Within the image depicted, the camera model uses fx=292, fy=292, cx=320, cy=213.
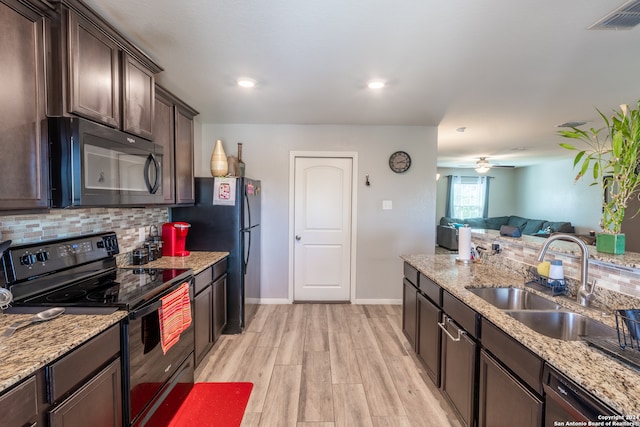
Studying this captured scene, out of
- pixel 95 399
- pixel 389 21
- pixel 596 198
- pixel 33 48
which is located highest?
pixel 389 21

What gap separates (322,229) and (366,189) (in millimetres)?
792

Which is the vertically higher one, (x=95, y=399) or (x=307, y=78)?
(x=307, y=78)

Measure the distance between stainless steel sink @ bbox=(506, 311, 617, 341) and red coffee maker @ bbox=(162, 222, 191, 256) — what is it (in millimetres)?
2554

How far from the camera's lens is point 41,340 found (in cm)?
108

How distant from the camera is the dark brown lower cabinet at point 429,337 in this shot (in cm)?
204

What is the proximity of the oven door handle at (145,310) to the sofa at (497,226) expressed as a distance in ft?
22.7

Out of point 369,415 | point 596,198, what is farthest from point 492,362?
point 596,198

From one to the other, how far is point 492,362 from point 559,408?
0.39 meters

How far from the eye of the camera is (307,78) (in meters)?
2.38

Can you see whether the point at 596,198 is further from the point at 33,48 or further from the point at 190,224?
the point at 33,48

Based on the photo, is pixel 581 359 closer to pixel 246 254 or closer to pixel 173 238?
pixel 246 254

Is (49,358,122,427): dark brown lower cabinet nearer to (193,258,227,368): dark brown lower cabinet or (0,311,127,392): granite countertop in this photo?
(0,311,127,392): granite countertop

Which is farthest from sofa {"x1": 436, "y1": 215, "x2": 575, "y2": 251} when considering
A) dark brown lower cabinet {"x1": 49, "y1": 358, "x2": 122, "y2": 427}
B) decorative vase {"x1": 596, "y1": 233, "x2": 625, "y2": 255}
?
dark brown lower cabinet {"x1": 49, "y1": 358, "x2": 122, "y2": 427}

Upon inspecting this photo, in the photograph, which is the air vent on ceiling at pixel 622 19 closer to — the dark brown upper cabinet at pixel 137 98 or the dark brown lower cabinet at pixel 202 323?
the dark brown upper cabinet at pixel 137 98
